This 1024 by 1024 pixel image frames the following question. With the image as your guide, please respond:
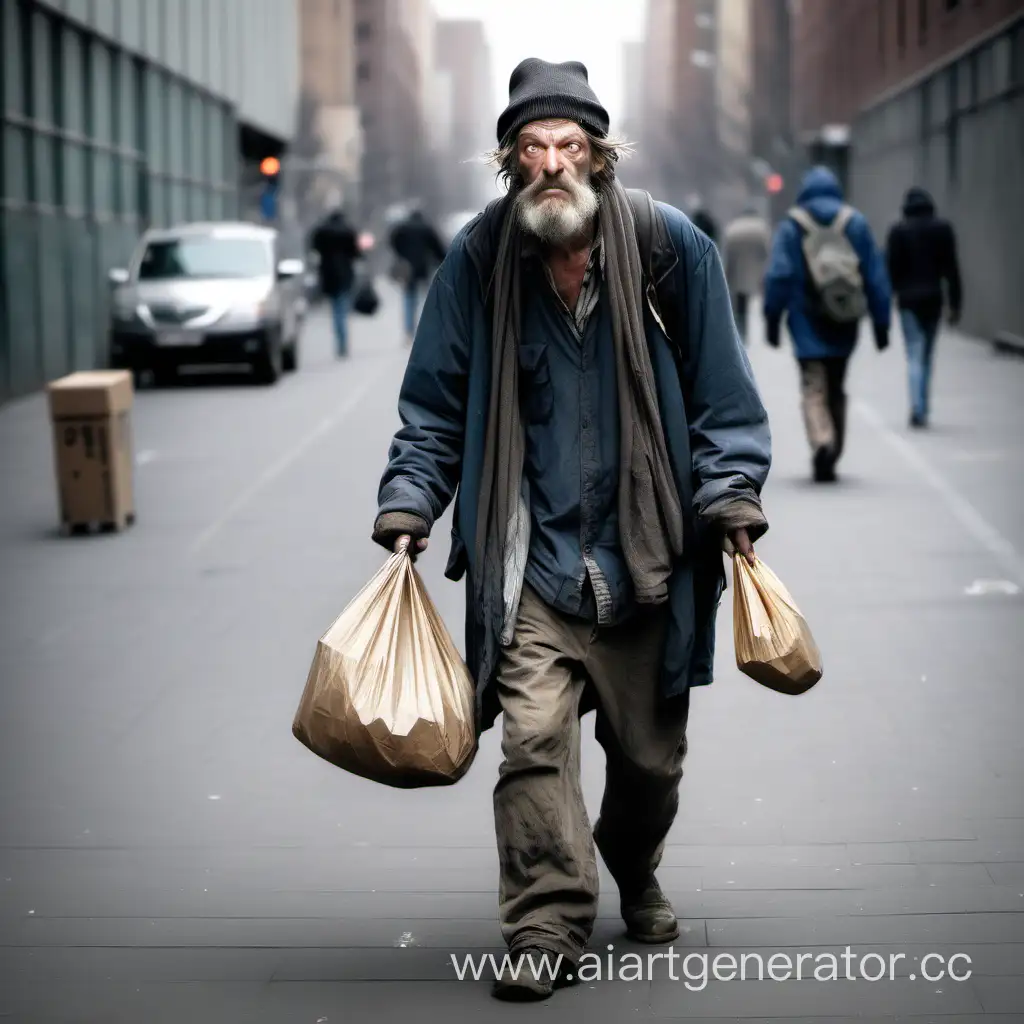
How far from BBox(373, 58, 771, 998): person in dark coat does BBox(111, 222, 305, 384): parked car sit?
18633 millimetres

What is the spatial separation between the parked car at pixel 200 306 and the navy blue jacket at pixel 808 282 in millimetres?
10609

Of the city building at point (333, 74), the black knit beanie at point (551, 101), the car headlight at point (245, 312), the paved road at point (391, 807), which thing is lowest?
the paved road at point (391, 807)

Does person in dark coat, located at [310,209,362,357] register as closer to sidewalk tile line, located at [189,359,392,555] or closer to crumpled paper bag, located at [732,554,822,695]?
sidewalk tile line, located at [189,359,392,555]

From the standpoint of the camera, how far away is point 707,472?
4852 mm

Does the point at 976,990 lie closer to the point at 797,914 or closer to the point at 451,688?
the point at 797,914

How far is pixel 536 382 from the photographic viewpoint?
4.85 m

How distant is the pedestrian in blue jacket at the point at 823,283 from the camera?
13.4 m

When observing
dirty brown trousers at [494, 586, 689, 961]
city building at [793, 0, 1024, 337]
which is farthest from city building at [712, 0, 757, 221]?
dirty brown trousers at [494, 586, 689, 961]

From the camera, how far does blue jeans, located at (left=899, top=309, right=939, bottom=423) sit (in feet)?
56.3

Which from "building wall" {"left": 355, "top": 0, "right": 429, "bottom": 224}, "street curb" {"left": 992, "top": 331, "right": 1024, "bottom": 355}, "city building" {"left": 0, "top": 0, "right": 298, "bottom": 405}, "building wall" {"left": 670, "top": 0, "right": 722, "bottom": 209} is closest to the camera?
"city building" {"left": 0, "top": 0, "right": 298, "bottom": 405}

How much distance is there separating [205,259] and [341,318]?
12.5 feet

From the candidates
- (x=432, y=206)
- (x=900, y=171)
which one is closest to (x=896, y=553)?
(x=900, y=171)

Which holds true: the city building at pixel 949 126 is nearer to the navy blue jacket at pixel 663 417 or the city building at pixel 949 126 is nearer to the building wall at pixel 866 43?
the building wall at pixel 866 43

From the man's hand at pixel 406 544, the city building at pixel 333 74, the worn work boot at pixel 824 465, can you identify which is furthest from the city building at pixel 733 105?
the man's hand at pixel 406 544
